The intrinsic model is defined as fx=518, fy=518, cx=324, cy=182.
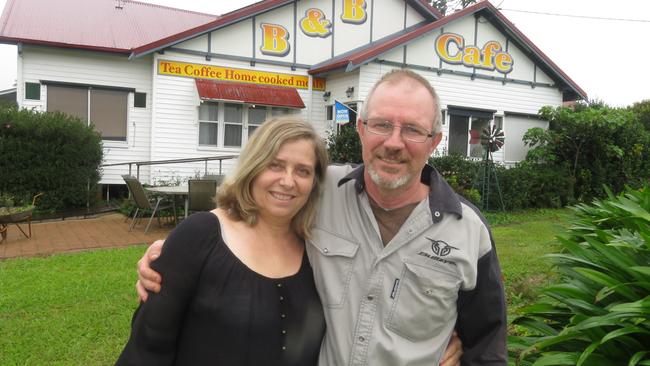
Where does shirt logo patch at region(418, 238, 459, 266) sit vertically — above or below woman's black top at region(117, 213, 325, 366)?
above

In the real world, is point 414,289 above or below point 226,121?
below

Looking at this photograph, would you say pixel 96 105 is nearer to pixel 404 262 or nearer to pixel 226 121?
pixel 226 121

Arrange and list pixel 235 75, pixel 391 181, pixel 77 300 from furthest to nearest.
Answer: pixel 235 75 → pixel 77 300 → pixel 391 181

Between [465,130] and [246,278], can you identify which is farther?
[465,130]

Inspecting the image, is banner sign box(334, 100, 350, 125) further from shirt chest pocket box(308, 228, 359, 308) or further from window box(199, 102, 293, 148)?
shirt chest pocket box(308, 228, 359, 308)

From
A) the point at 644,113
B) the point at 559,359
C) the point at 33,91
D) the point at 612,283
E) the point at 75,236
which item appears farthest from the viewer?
the point at 644,113

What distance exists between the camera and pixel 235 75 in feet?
44.3

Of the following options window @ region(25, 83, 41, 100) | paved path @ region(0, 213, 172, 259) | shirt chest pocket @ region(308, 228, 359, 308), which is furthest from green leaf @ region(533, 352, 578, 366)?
window @ region(25, 83, 41, 100)

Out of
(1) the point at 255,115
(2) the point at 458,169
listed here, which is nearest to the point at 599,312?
(2) the point at 458,169

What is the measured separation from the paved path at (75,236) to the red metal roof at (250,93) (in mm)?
3845

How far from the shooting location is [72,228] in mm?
9258

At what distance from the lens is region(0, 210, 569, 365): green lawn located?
13.0 ft

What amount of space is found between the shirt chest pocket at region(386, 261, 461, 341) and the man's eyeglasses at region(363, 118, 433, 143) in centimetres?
49

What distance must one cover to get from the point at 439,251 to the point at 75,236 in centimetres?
801
